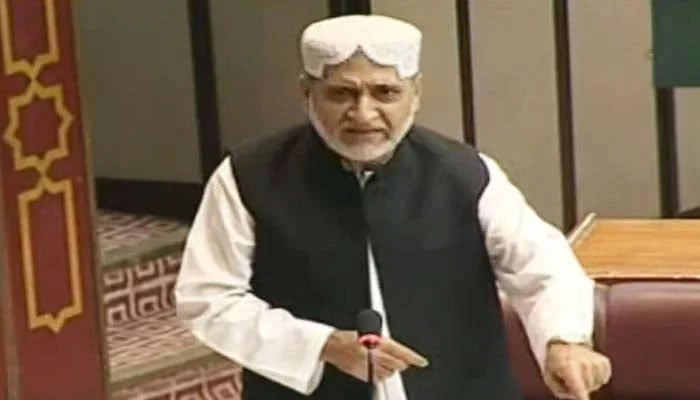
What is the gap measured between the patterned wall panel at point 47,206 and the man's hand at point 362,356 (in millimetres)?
1685

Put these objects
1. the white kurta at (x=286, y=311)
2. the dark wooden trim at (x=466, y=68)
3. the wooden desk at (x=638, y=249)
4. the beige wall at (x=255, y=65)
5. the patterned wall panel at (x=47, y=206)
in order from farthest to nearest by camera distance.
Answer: the beige wall at (x=255, y=65) → the dark wooden trim at (x=466, y=68) → the patterned wall panel at (x=47, y=206) → the wooden desk at (x=638, y=249) → the white kurta at (x=286, y=311)

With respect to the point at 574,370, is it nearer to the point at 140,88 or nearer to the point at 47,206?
the point at 47,206

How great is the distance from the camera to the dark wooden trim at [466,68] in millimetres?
4852

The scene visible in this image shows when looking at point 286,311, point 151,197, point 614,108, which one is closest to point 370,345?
point 286,311

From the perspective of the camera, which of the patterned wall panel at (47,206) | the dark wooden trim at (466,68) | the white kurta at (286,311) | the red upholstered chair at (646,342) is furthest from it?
the dark wooden trim at (466,68)

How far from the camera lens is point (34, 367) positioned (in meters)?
3.88

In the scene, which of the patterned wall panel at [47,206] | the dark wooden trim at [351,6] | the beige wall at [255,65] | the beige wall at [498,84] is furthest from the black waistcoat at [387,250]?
the beige wall at [255,65]

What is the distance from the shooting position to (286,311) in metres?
2.35

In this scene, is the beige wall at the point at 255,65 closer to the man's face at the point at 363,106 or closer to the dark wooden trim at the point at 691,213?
the dark wooden trim at the point at 691,213

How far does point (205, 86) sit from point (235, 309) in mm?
2949

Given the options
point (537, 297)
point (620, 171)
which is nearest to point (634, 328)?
point (537, 297)

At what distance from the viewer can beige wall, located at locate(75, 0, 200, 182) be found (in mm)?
5230

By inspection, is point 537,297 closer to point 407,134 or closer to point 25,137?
point 407,134

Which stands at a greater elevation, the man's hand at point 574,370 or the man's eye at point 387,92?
the man's eye at point 387,92
